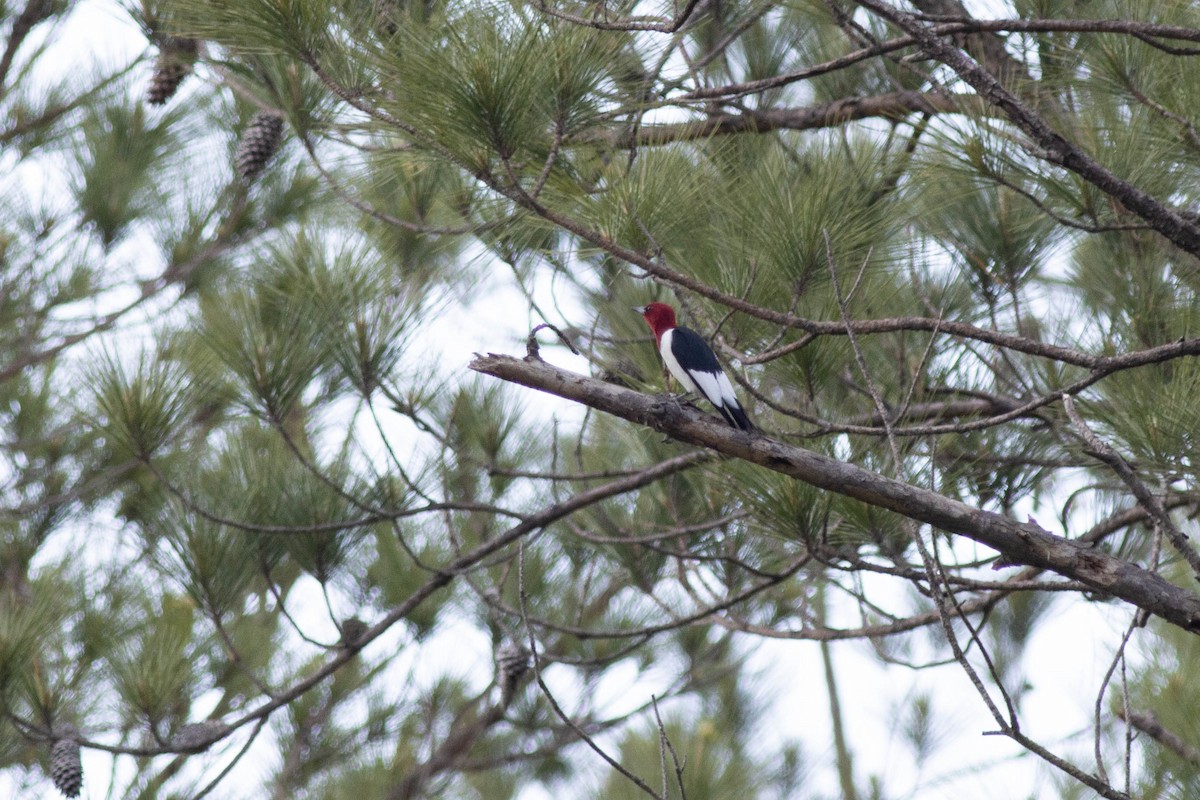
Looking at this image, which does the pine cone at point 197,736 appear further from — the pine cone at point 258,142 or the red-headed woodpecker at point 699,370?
the pine cone at point 258,142

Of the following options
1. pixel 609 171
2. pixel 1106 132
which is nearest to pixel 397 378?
pixel 609 171

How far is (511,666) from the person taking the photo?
313cm

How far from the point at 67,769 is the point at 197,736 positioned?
0.25 meters

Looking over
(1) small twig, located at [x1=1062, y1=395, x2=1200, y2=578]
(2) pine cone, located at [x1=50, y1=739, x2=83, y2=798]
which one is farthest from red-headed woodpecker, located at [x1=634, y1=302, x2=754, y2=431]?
(2) pine cone, located at [x1=50, y1=739, x2=83, y2=798]

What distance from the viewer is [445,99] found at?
70.6 inches

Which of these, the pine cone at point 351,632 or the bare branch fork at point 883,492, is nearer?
the bare branch fork at point 883,492

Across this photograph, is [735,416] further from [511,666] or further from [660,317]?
[511,666]

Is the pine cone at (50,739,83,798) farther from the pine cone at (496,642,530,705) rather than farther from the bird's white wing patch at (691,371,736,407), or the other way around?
the bird's white wing patch at (691,371,736,407)

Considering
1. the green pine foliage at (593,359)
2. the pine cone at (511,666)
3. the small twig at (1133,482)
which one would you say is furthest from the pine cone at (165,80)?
the small twig at (1133,482)

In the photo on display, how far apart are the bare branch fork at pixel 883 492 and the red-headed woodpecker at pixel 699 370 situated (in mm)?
148

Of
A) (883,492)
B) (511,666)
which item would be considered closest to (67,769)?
(511,666)

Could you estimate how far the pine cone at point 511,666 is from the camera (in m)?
3.12

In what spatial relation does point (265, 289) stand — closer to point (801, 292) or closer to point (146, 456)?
point (146, 456)

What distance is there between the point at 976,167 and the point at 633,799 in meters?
2.10
